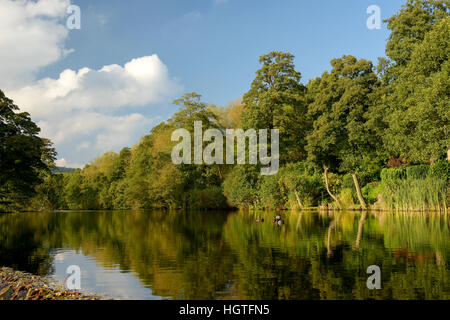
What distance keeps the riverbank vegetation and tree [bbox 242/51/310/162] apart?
0.11 meters

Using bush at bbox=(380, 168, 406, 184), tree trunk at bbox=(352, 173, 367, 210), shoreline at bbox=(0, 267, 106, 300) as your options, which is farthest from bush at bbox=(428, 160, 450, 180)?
shoreline at bbox=(0, 267, 106, 300)

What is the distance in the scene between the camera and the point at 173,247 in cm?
1371

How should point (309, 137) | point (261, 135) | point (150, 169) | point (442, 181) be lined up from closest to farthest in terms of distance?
point (442, 181), point (309, 137), point (261, 135), point (150, 169)

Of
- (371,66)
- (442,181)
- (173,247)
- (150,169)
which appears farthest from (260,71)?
(173,247)

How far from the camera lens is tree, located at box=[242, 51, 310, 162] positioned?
38750mm

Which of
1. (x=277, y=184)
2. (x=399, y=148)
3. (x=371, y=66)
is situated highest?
(x=371, y=66)

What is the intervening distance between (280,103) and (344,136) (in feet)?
26.2

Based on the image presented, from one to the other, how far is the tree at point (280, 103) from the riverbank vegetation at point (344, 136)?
107 millimetres

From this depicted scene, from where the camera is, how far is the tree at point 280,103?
3875 cm

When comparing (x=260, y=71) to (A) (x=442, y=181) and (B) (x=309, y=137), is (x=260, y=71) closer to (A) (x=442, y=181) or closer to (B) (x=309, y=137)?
(B) (x=309, y=137)

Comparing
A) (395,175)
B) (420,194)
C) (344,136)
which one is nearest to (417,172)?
(395,175)

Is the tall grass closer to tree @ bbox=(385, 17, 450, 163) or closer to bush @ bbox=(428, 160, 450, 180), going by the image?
bush @ bbox=(428, 160, 450, 180)
